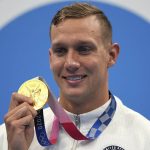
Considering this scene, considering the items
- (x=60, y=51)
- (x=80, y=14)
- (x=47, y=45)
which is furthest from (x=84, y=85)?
(x=47, y=45)

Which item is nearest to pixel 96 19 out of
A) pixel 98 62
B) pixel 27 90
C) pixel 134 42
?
pixel 98 62

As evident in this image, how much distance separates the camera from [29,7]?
96.0 inches

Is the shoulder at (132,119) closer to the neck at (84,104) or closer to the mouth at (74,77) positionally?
the neck at (84,104)

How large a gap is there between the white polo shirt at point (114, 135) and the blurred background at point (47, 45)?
69 centimetres

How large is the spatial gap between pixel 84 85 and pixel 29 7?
99cm

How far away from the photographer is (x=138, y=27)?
2.42 m

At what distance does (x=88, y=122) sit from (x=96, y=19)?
409mm

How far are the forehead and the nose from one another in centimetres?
6

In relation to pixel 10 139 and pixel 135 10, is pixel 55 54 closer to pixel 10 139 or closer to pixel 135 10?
pixel 10 139

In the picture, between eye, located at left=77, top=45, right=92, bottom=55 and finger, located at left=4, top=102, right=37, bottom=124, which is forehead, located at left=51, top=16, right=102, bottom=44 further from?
finger, located at left=4, top=102, right=37, bottom=124

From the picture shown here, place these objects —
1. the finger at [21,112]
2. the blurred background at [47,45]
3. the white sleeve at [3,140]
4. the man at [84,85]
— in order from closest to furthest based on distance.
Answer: the finger at [21,112] → the man at [84,85] → the white sleeve at [3,140] → the blurred background at [47,45]

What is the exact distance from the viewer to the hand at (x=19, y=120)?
1.47m

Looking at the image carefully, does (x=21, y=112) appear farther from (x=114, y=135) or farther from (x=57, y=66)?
(x=114, y=135)

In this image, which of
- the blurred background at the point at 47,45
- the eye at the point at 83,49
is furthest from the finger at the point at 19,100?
the blurred background at the point at 47,45
